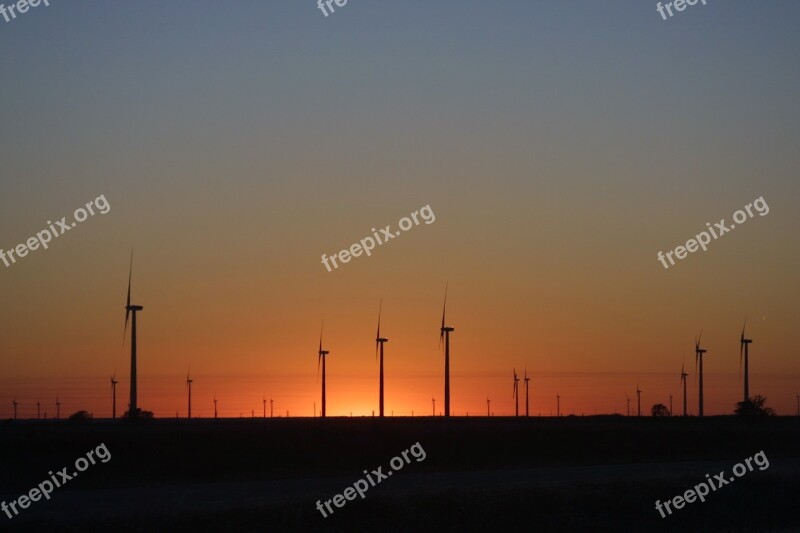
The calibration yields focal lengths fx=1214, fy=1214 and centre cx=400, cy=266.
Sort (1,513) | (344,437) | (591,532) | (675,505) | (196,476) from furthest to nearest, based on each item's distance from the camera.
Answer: (344,437) < (196,476) < (675,505) < (591,532) < (1,513)

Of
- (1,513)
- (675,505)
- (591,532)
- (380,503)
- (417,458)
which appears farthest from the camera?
(417,458)

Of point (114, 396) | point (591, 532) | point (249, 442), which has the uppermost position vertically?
point (114, 396)

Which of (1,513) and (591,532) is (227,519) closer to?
(1,513)

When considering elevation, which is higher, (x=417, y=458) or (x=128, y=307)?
(x=128, y=307)

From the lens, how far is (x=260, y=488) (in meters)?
48.0

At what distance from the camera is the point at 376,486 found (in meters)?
48.3

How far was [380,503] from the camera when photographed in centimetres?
4362

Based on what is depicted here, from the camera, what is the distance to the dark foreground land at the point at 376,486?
4072 centimetres

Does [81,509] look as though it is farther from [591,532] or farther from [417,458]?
[417,458]

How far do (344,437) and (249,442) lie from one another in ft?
25.6

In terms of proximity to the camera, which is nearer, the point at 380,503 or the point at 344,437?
the point at 380,503

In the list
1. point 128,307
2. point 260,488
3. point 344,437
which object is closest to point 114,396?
point 128,307

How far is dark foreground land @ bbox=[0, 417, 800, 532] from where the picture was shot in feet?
134

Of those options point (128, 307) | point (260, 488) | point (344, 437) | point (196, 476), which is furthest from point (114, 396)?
point (260, 488)
